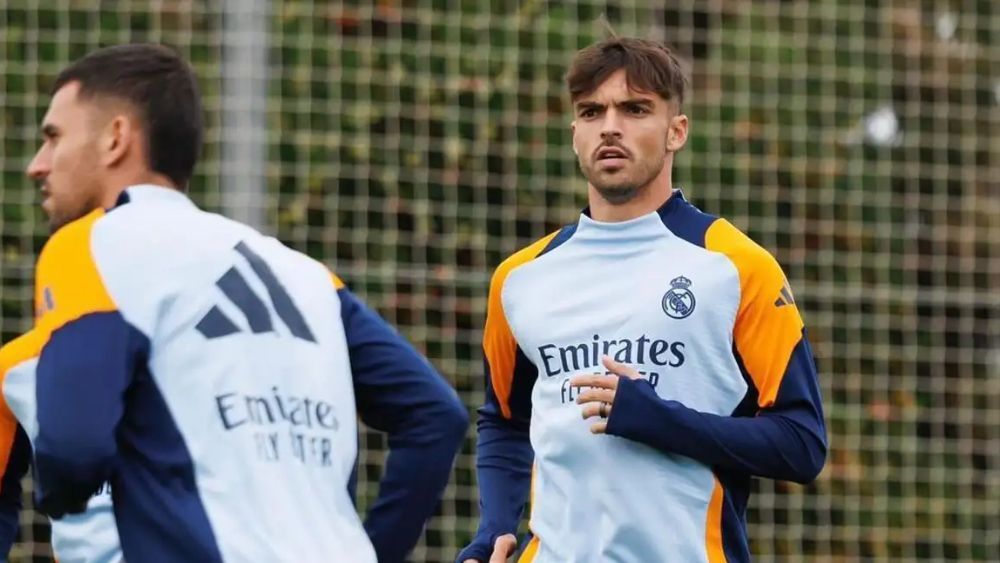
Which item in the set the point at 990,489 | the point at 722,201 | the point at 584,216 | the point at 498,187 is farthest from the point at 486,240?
the point at 584,216

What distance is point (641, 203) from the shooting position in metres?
4.30

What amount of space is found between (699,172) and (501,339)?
5.07 m

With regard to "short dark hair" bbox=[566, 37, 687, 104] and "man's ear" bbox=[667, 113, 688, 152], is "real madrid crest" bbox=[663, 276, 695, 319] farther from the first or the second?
"short dark hair" bbox=[566, 37, 687, 104]

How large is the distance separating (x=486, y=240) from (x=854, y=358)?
1.83 m

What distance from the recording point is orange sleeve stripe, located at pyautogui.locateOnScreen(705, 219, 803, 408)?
160 inches

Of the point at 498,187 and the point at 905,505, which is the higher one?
the point at 498,187

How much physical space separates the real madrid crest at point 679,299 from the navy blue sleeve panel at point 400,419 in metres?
0.61

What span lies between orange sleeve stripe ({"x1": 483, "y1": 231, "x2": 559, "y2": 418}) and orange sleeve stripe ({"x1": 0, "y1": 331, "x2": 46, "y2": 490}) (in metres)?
1.26

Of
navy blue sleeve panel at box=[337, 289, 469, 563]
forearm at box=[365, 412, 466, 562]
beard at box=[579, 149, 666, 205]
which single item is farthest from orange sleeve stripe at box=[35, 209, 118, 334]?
beard at box=[579, 149, 666, 205]

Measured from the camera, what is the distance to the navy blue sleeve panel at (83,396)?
3182mm

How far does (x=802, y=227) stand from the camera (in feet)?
31.1

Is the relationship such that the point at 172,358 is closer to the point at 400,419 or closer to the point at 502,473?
the point at 400,419

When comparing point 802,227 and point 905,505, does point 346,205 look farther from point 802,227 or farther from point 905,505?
point 905,505

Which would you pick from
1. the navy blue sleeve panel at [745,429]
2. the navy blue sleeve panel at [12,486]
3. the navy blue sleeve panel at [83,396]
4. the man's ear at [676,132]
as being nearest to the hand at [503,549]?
the navy blue sleeve panel at [745,429]
